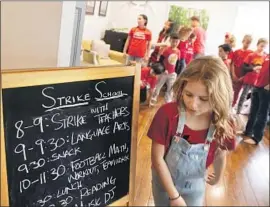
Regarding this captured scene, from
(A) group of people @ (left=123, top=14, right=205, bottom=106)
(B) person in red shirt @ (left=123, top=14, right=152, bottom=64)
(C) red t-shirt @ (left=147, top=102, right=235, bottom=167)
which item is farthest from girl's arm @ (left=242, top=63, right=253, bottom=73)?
(C) red t-shirt @ (left=147, top=102, right=235, bottom=167)

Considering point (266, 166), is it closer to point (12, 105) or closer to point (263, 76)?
point (263, 76)

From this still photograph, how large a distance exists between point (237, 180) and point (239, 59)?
7.27ft

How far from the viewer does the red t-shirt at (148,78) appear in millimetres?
4458

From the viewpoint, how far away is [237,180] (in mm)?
2688

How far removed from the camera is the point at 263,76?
10.8 feet

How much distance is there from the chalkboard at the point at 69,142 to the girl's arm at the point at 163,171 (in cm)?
12

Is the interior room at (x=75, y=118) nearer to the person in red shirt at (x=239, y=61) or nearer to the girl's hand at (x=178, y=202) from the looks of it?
the girl's hand at (x=178, y=202)

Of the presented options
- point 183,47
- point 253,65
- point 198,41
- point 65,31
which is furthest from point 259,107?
point 65,31

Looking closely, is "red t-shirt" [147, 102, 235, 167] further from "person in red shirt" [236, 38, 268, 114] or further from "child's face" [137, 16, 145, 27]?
"child's face" [137, 16, 145, 27]

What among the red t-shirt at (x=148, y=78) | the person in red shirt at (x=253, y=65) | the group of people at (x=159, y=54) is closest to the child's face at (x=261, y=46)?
the person in red shirt at (x=253, y=65)

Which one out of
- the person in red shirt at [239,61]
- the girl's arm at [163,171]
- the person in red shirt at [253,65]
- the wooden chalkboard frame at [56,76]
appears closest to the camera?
the wooden chalkboard frame at [56,76]

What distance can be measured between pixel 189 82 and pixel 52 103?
1.74 ft

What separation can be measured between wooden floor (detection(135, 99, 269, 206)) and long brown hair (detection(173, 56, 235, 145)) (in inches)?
46.4

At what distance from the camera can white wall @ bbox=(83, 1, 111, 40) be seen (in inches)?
225
